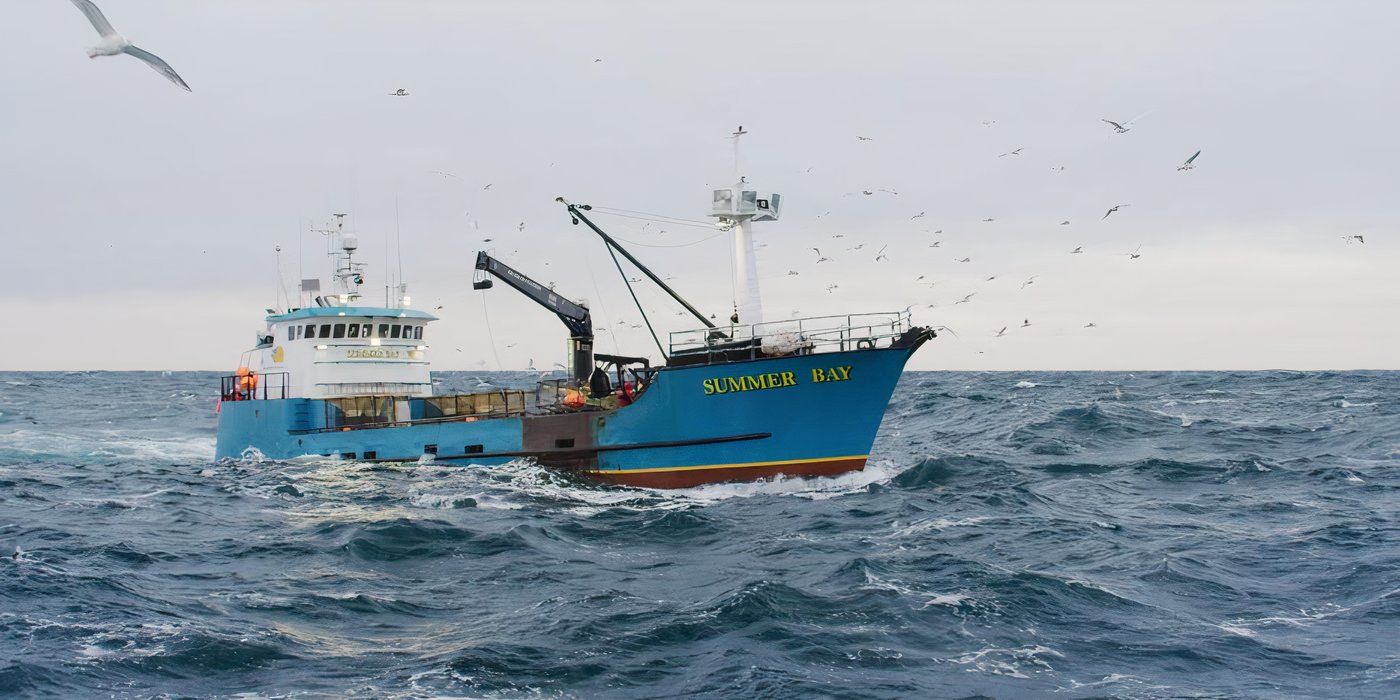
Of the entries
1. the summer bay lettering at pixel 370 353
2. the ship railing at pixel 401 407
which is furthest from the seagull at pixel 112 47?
the summer bay lettering at pixel 370 353

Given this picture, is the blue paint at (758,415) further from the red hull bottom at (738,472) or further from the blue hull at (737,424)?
the red hull bottom at (738,472)

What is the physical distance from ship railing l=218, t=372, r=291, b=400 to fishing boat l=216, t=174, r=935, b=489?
206mm

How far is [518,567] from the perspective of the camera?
55.5ft

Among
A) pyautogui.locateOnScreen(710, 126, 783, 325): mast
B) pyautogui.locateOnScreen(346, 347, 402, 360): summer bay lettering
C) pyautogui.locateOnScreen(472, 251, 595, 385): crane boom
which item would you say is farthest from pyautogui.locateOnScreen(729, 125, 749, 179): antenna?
pyautogui.locateOnScreen(346, 347, 402, 360): summer bay lettering

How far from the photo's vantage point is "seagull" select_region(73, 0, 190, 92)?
1364 centimetres

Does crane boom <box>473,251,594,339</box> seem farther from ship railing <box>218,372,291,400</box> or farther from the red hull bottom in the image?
Result: ship railing <box>218,372,291,400</box>

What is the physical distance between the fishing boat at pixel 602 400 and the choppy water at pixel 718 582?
0.79 metres

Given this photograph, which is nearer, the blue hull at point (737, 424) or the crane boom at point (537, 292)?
the blue hull at point (737, 424)

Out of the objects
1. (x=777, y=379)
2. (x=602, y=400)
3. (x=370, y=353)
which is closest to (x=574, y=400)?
(x=602, y=400)

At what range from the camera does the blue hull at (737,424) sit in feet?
79.8

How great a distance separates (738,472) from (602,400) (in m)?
4.58

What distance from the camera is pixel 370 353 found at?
112 ft

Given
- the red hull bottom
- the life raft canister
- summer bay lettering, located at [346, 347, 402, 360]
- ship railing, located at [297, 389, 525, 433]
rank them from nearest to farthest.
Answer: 1. the red hull bottom
2. the life raft canister
3. ship railing, located at [297, 389, 525, 433]
4. summer bay lettering, located at [346, 347, 402, 360]

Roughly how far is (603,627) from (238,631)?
4.42m
